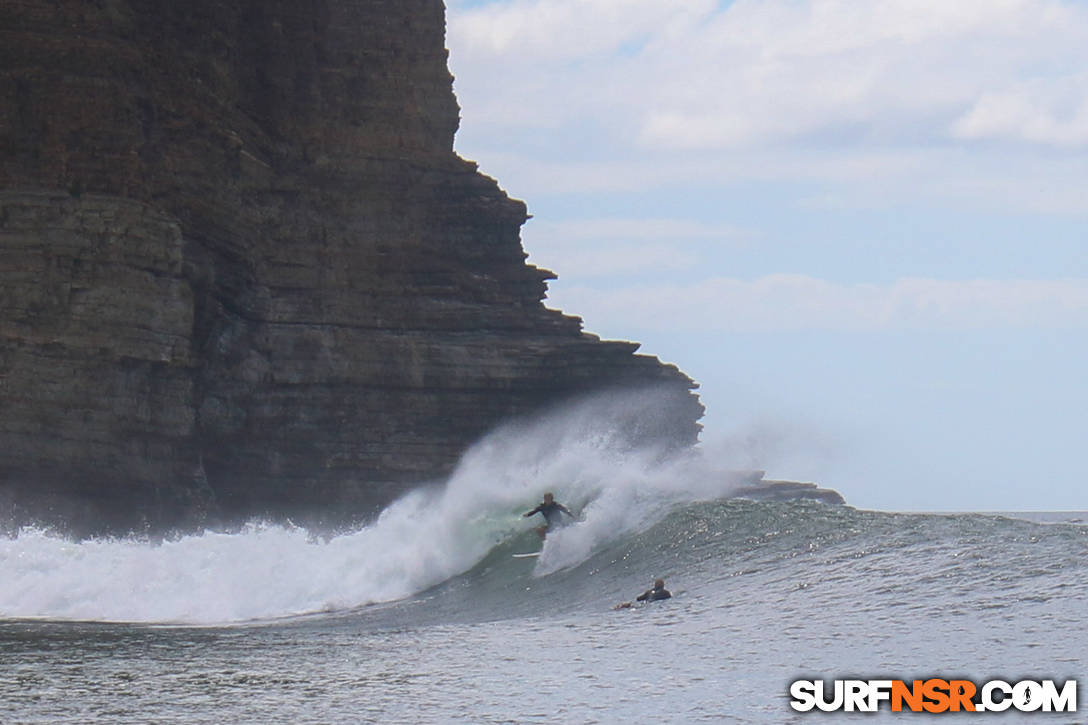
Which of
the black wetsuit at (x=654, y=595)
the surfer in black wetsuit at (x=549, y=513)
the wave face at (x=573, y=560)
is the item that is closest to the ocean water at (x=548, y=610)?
the wave face at (x=573, y=560)

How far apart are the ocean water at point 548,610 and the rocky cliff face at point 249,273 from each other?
474 cm

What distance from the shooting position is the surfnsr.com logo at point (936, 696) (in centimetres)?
1164

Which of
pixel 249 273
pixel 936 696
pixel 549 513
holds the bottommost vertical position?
pixel 936 696

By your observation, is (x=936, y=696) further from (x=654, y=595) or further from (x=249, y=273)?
(x=249, y=273)

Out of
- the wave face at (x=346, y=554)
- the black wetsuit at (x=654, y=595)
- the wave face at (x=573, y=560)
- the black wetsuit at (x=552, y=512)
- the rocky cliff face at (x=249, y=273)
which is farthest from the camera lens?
the rocky cliff face at (x=249, y=273)

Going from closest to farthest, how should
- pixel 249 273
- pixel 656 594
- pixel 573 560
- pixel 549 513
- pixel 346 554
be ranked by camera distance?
pixel 656 594, pixel 573 560, pixel 549 513, pixel 346 554, pixel 249 273

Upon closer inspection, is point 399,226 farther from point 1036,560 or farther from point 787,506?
point 1036,560

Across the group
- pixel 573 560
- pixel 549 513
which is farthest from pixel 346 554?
pixel 573 560

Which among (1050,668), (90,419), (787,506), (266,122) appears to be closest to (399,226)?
(266,122)

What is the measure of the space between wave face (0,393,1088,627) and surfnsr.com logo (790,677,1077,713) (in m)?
3.36

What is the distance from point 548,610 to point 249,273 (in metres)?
21.1

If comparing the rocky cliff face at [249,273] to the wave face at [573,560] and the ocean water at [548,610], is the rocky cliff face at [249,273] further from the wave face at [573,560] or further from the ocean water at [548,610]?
the ocean water at [548,610]

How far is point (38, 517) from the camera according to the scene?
34.4 m

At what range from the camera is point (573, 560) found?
80.2 ft
